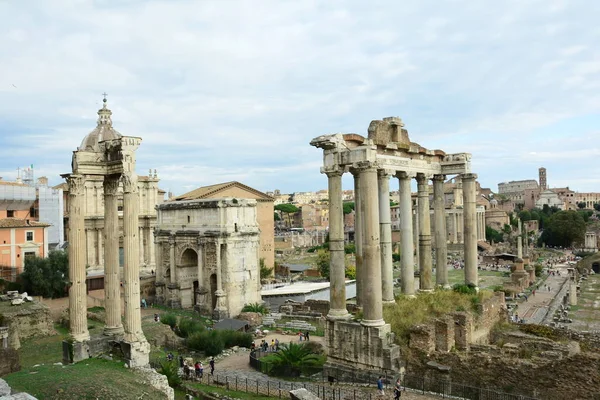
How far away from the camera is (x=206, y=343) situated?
21562 millimetres

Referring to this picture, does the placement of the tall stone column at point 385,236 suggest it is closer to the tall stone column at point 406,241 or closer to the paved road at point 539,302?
the tall stone column at point 406,241

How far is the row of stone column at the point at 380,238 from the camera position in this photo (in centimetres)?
1424

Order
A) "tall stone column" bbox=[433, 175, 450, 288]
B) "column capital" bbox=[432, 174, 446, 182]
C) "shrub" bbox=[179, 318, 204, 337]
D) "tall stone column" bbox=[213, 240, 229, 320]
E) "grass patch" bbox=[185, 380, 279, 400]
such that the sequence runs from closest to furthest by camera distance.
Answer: "grass patch" bbox=[185, 380, 279, 400] → "tall stone column" bbox=[433, 175, 450, 288] → "column capital" bbox=[432, 174, 446, 182] → "shrub" bbox=[179, 318, 204, 337] → "tall stone column" bbox=[213, 240, 229, 320]

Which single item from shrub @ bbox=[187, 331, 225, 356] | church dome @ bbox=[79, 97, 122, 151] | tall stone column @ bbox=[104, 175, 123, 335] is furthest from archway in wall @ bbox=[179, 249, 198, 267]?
tall stone column @ bbox=[104, 175, 123, 335]

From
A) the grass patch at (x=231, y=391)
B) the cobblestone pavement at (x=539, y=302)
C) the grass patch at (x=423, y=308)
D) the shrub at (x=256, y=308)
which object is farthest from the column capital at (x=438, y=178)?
the cobblestone pavement at (x=539, y=302)

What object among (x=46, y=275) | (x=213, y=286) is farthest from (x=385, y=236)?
(x=46, y=275)

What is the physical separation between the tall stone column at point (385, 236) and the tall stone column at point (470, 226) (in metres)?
3.81

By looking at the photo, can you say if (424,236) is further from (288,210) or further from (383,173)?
(288,210)

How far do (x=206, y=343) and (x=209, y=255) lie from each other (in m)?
11.4

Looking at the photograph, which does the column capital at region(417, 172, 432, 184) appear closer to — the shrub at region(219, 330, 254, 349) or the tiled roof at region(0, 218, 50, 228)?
the shrub at region(219, 330, 254, 349)

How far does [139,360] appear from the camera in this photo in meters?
13.9

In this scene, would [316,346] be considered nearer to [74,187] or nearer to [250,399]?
[250,399]

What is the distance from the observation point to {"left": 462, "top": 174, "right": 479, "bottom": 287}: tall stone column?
61.4 ft

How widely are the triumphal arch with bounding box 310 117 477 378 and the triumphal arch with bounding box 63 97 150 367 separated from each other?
5478 mm
